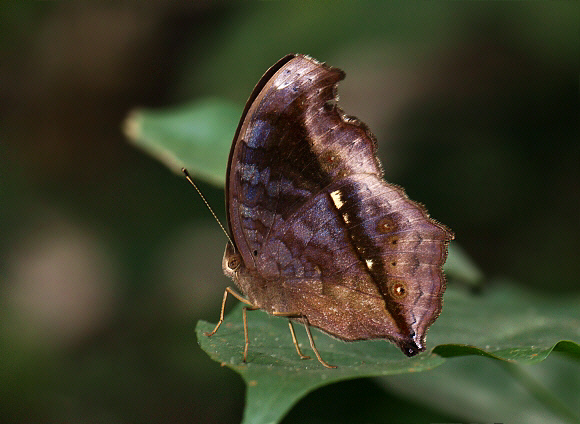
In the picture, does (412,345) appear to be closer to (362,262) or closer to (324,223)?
(362,262)

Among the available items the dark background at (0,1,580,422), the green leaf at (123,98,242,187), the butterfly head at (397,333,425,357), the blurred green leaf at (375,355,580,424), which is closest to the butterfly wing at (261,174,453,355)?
the butterfly head at (397,333,425,357)

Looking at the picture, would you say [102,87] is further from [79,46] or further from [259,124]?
[259,124]

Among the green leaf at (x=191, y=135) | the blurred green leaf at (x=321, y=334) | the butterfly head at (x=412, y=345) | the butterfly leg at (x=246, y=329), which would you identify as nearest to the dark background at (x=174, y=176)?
the green leaf at (x=191, y=135)

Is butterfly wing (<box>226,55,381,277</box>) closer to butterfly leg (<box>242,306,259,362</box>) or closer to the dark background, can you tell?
butterfly leg (<box>242,306,259,362</box>)

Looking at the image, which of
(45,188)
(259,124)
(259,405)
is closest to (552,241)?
(259,124)

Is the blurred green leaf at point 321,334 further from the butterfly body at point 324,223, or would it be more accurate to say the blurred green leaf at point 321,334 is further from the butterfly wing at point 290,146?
the butterfly wing at point 290,146
